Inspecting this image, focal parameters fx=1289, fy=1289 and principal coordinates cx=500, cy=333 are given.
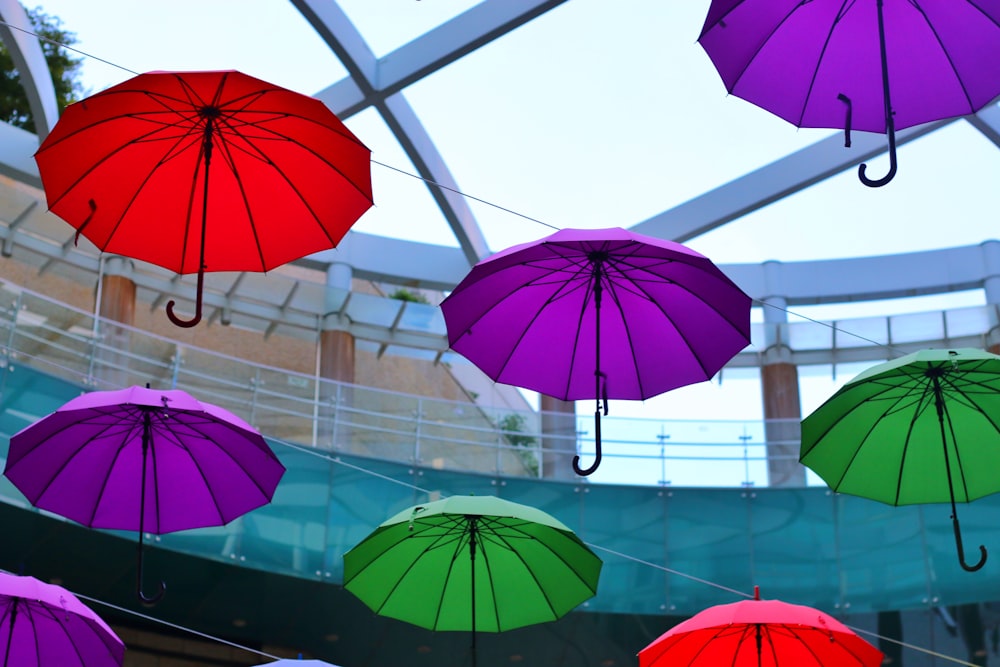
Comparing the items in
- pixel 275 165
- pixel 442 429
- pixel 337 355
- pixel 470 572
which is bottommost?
pixel 470 572

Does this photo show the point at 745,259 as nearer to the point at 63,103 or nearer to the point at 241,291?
the point at 241,291

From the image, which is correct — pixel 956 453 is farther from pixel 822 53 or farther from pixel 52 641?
pixel 52 641

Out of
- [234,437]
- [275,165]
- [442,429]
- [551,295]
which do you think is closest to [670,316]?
[551,295]

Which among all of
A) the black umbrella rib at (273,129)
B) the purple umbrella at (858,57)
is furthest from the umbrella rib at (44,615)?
the purple umbrella at (858,57)

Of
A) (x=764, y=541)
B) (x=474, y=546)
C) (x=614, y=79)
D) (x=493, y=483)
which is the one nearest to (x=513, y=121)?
(x=614, y=79)

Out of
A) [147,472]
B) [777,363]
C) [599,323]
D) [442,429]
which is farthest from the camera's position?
[777,363]

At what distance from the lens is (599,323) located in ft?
24.3

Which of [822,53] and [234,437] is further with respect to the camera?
[234,437]

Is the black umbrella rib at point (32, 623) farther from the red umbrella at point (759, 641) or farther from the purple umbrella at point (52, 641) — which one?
the red umbrella at point (759, 641)

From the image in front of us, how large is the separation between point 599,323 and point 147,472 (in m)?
3.31

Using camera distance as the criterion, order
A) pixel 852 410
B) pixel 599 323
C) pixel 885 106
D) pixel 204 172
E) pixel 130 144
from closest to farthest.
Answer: pixel 885 106
pixel 130 144
pixel 204 172
pixel 599 323
pixel 852 410

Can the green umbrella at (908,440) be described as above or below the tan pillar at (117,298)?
below

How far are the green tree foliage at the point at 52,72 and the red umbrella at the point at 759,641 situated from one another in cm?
1230

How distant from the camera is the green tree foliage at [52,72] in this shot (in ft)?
57.8
